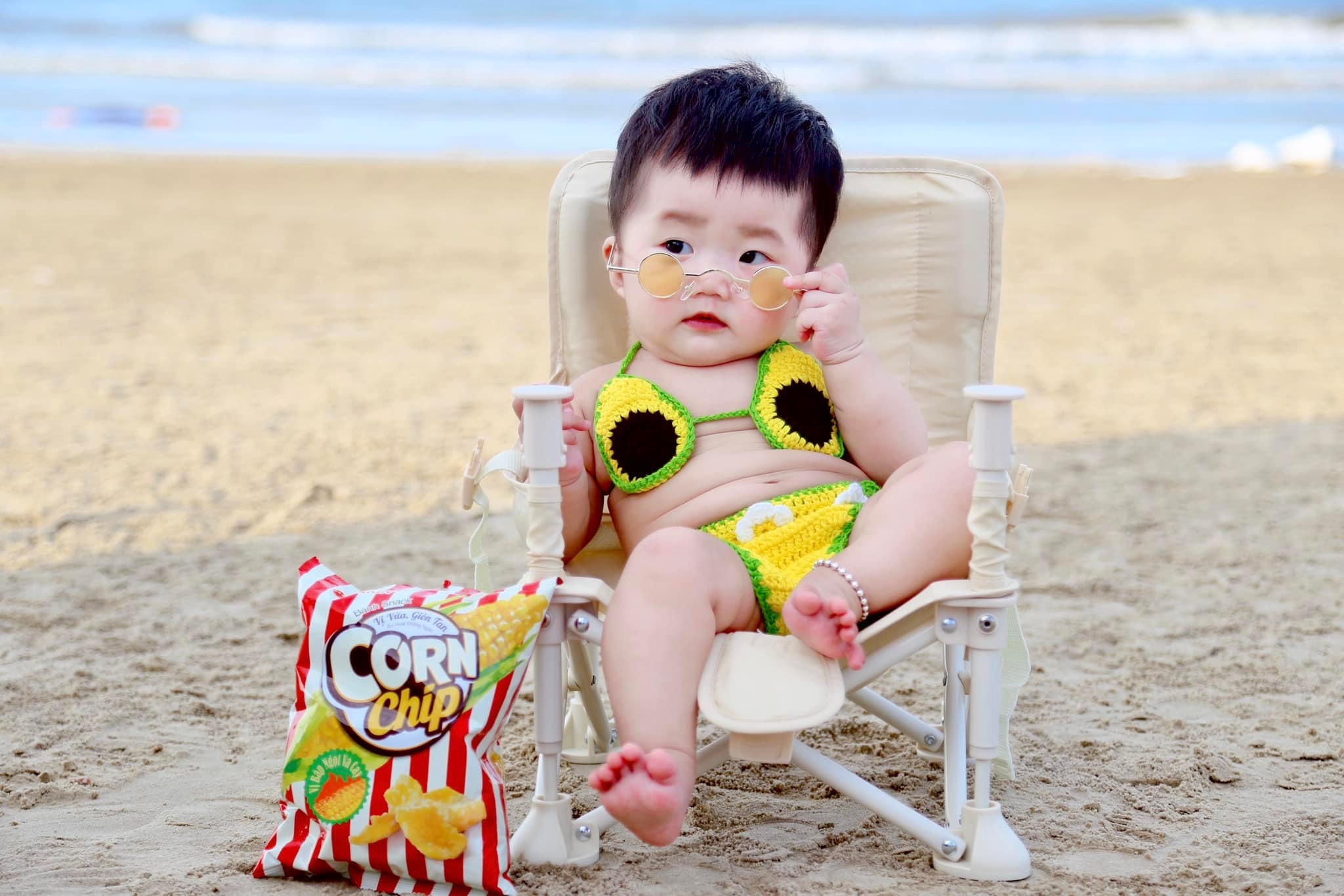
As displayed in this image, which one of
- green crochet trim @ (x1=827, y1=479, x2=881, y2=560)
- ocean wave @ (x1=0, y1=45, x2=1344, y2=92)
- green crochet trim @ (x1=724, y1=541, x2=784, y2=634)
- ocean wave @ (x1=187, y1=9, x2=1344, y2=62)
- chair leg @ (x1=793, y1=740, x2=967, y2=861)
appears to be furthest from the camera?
ocean wave @ (x1=187, y1=9, x2=1344, y2=62)

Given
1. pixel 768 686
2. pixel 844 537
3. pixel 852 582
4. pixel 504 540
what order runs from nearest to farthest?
pixel 768 686, pixel 852 582, pixel 844 537, pixel 504 540

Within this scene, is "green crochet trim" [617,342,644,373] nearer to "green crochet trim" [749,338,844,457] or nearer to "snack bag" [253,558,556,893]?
"green crochet trim" [749,338,844,457]

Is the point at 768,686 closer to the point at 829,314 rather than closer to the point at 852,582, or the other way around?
the point at 852,582

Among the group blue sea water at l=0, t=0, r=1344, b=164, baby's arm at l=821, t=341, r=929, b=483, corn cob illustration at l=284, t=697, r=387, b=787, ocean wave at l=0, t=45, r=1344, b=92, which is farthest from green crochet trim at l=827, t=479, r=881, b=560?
ocean wave at l=0, t=45, r=1344, b=92

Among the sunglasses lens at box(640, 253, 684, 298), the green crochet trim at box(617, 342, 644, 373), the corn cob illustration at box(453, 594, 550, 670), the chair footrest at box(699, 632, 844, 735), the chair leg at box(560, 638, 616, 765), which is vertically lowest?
the chair leg at box(560, 638, 616, 765)

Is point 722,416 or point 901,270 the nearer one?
point 722,416

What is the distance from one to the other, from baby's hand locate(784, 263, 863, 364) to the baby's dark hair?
0.43ft

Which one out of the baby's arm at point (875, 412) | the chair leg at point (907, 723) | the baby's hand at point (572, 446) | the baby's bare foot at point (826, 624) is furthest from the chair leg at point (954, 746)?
the baby's hand at point (572, 446)

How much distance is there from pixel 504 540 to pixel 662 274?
199 centimetres

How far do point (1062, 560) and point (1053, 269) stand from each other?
5040mm

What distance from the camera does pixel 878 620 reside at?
2.39 m

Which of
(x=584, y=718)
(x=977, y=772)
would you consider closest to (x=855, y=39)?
(x=584, y=718)

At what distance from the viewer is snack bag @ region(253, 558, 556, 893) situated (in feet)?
7.22

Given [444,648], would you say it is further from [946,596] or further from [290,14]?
[290,14]
